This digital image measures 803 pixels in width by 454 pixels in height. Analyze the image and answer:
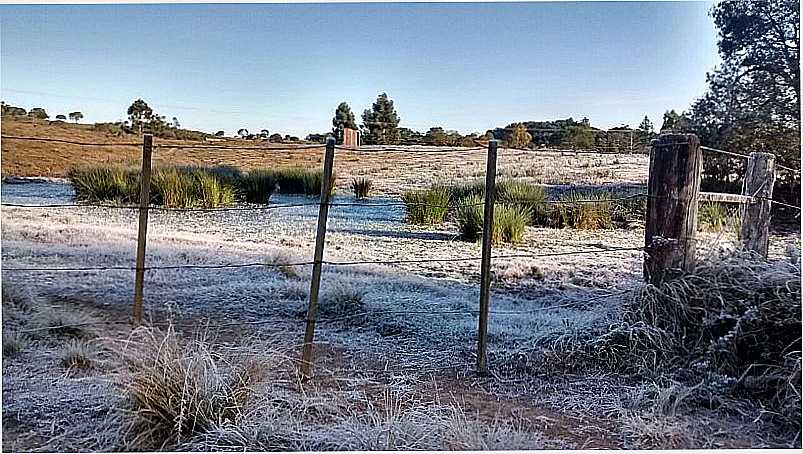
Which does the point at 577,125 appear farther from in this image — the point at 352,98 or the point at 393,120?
the point at 352,98

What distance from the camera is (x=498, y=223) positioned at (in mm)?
4953

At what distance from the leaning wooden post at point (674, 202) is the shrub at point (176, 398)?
1.67 m

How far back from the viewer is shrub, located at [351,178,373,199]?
18.2 feet

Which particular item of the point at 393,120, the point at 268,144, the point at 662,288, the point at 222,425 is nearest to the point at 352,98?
the point at 393,120

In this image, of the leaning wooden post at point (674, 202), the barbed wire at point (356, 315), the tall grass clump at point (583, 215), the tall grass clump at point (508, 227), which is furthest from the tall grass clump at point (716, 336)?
the tall grass clump at point (583, 215)

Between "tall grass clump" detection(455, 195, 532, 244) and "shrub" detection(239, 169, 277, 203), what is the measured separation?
4.83 feet

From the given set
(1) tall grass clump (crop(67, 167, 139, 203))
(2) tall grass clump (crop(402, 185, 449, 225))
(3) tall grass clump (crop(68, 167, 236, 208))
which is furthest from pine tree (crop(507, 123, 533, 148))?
(1) tall grass clump (crop(67, 167, 139, 203))

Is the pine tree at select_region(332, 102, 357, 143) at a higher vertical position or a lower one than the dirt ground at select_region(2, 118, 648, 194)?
higher

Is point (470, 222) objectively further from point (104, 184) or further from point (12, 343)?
point (12, 343)

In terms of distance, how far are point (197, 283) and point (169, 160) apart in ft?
4.85

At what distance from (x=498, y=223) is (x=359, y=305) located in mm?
1717

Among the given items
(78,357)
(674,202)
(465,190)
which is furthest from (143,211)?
(465,190)

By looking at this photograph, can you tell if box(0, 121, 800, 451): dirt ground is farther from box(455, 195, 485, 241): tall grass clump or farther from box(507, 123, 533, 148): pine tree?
box(507, 123, 533, 148): pine tree

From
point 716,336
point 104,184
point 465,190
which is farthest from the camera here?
point 465,190
